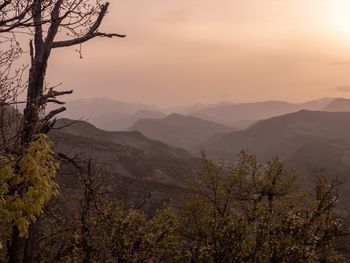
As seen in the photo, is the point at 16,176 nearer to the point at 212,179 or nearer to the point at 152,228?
the point at 152,228

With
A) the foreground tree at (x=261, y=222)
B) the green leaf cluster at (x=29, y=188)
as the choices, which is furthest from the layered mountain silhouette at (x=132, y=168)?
the green leaf cluster at (x=29, y=188)

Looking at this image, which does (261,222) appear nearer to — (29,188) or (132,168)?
(29,188)

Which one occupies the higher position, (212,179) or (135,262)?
(212,179)

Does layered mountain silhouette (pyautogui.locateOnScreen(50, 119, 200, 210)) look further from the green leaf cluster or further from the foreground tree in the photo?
the green leaf cluster

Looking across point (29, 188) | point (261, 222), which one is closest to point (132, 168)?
point (261, 222)

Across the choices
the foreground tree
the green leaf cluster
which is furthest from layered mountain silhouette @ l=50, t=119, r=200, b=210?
the green leaf cluster

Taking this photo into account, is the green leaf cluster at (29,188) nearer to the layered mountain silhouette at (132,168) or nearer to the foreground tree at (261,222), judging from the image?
the foreground tree at (261,222)

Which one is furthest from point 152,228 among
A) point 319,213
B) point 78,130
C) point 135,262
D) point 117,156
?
point 78,130

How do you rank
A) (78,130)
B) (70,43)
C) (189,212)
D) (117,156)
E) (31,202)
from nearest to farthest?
(31,202) → (70,43) → (189,212) → (117,156) → (78,130)

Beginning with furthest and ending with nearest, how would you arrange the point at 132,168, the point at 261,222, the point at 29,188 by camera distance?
1. the point at 132,168
2. the point at 261,222
3. the point at 29,188

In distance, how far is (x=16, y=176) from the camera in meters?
9.74

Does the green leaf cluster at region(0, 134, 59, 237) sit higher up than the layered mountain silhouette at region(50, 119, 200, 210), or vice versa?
the green leaf cluster at region(0, 134, 59, 237)

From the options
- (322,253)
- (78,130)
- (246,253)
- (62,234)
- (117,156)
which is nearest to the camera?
(246,253)

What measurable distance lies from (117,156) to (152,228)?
114 m
